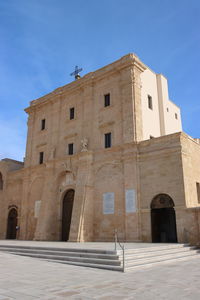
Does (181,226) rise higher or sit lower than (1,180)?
lower

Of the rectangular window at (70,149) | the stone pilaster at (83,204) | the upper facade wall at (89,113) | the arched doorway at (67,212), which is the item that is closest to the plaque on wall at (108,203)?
the stone pilaster at (83,204)

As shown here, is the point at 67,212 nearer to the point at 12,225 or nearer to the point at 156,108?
the point at 12,225

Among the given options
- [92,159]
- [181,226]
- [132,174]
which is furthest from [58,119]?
[181,226]

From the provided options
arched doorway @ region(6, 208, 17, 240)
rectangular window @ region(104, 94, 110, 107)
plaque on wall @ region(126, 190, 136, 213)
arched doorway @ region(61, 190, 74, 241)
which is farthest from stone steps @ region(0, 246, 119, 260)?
rectangular window @ region(104, 94, 110, 107)

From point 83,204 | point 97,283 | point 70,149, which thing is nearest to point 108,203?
point 83,204

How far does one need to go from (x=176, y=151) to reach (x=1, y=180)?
22439 mm

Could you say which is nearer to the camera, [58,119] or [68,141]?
[68,141]

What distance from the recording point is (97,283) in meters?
7.40

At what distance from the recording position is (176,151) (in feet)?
58.4

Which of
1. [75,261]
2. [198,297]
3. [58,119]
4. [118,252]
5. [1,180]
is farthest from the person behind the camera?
[1,180]

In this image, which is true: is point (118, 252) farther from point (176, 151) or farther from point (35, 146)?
point (35, 146)

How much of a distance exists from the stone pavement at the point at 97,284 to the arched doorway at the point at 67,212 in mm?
13408

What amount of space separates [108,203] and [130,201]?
6.67 feet

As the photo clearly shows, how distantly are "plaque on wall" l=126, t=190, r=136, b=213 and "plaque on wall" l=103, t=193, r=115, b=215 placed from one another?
4.37 feet
